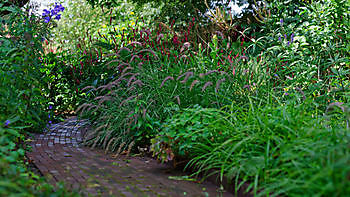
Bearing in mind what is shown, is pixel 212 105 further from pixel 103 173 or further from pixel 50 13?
pixel 50 13

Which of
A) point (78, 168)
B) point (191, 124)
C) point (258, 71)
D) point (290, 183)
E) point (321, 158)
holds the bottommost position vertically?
point (78, 168)

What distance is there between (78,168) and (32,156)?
0.70 meters

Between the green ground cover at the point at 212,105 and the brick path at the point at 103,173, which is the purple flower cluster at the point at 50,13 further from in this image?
the brick path at the point at 103,173

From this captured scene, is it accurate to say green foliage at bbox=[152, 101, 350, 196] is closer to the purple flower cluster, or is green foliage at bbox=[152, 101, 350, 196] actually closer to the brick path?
the brick path

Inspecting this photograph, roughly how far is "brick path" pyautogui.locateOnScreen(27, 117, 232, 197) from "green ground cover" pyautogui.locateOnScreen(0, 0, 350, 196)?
184mm

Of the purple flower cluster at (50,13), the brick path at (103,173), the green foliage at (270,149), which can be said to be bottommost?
the brick path at (103,173)

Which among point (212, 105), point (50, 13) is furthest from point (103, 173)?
point (50, 13)

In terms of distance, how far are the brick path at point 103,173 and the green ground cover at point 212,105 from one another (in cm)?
18

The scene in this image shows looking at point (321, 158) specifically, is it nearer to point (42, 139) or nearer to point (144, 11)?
point (42, 139)

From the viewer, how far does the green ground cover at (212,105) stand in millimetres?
2197

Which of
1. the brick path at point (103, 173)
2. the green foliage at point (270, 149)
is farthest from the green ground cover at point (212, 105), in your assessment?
the brick path at point (103, 173)

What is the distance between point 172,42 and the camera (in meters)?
4.82

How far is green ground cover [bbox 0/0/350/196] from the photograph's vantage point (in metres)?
Answer: 2.20

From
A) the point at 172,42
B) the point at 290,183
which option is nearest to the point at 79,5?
the point at 172,42
